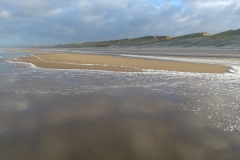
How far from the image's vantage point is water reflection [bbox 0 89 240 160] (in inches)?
115

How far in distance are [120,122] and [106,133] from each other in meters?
0.56

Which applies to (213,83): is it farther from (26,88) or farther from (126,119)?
(26,88)

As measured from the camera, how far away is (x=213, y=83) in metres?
7.48

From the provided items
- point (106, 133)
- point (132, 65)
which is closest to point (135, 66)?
point (132, 65)

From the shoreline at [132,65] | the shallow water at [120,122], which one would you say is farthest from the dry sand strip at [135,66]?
the shallow water at [120,122]

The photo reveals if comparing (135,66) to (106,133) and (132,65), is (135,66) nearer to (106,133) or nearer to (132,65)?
(132,65)

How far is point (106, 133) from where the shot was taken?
354 centimetres

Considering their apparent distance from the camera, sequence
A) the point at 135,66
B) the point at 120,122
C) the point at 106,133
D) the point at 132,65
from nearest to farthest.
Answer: the point at 106,133 < the point at 120,122 < the point at 135,66 < the point at 132,65

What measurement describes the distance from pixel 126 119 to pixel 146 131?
67 cm

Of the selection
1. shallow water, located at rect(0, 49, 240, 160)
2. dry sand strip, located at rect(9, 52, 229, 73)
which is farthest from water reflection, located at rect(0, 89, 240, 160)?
dry sand strip, located at rect(9, 52, 229, 73)

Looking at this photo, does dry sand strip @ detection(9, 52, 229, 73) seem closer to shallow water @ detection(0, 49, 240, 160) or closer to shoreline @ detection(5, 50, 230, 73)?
shoreline @ detection(5, 50, 230, 73)

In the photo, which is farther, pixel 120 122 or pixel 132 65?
pixel 132 65

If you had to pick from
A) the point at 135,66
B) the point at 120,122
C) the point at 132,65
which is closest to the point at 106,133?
the point at 120,122

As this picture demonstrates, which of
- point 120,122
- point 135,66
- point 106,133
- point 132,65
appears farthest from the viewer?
point 132,65
